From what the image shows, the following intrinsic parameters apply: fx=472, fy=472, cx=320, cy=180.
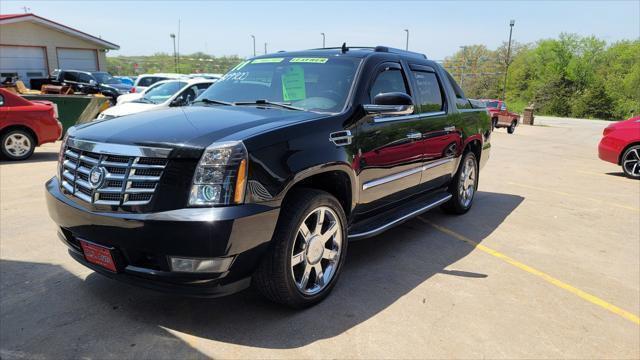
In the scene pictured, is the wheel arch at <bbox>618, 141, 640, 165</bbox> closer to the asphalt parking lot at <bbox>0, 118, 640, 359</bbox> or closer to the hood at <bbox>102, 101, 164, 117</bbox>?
the asphalt parking lot at <bbox>0, 118, 640, 359</bbox>

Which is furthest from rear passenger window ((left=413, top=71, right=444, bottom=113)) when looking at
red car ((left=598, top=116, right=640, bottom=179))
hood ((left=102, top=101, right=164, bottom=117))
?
hood ((left=102, top=101, right=164, bottom=117))

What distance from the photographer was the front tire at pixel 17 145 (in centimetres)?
922

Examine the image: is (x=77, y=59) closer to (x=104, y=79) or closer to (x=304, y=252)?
(x=104, y=79)

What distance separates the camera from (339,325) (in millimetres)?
3230

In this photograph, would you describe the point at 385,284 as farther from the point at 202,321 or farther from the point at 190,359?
the point at 190,359

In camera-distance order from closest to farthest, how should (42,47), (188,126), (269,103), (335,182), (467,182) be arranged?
(188,126) → (335,182) → (269,103) → (467,182) → (42,47)

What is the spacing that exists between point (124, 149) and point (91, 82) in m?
18.4

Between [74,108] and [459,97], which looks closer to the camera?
[459,97]

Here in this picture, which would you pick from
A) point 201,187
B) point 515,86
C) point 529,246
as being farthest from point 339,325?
point 515,86

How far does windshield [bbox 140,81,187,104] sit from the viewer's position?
A: 11826mm

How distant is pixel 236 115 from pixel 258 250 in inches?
43.7

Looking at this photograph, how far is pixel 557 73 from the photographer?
3034 inches

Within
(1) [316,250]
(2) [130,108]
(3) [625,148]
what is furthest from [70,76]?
(1) [316,250]

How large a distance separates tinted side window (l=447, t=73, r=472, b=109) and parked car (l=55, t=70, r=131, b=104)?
50.8 ft
